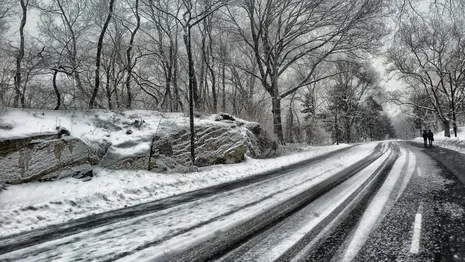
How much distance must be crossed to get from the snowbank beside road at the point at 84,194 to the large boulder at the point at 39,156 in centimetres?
42

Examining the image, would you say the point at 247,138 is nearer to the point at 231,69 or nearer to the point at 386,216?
the point at 386,216

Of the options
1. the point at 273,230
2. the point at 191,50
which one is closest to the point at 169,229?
the point at 273,230

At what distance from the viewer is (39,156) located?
30.7ft

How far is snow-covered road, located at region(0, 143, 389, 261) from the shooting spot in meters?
4.38

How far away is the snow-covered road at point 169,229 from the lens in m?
4.38

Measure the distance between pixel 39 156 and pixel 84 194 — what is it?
7.24 feet

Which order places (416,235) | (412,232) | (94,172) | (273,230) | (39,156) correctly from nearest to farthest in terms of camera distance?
(416,235) → (412,232) → (273,230) → (39,156) → (94,172)

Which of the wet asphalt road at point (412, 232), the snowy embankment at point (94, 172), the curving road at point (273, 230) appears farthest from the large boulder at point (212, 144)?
the wet asphalt road at point (412, 232)

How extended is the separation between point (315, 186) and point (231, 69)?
94.8 feet

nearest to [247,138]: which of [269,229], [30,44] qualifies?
[269,229]

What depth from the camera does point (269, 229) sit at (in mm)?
5156

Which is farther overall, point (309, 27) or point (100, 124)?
point (309, 27)

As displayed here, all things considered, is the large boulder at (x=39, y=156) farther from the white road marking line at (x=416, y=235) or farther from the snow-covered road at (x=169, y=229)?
the white road marking line at (x=416, y=235)

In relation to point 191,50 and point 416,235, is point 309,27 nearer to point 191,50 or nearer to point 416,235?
point 191,50
